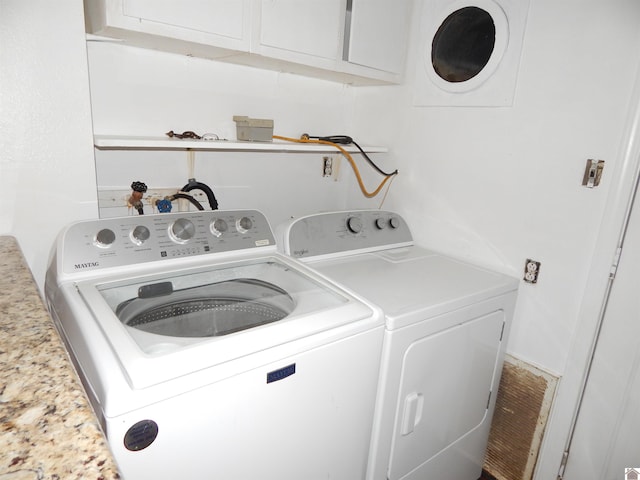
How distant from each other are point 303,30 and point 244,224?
85 centimetres

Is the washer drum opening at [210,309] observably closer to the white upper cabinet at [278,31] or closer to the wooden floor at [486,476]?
the white upper cabinet at [278,31]

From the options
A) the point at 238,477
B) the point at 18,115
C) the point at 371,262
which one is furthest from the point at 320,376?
the point at 18,115

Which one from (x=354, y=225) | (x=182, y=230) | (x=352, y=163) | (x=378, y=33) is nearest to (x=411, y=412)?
(x=354, y=225)

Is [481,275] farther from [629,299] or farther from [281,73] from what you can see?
[281,73]

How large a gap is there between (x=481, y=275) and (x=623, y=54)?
0.95 meters

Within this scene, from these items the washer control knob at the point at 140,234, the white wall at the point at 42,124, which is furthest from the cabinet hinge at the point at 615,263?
the white wall at the point at 42,124

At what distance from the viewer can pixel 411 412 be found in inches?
57.5

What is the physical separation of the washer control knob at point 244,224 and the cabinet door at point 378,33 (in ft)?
2.93

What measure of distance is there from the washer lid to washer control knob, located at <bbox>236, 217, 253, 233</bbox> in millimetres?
141

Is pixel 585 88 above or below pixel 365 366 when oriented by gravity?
above

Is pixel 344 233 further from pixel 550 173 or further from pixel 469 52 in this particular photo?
pixel 469 52

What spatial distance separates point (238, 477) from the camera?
104 cm

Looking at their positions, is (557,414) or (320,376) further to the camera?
(557,414)

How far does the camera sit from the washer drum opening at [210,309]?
127 cm
